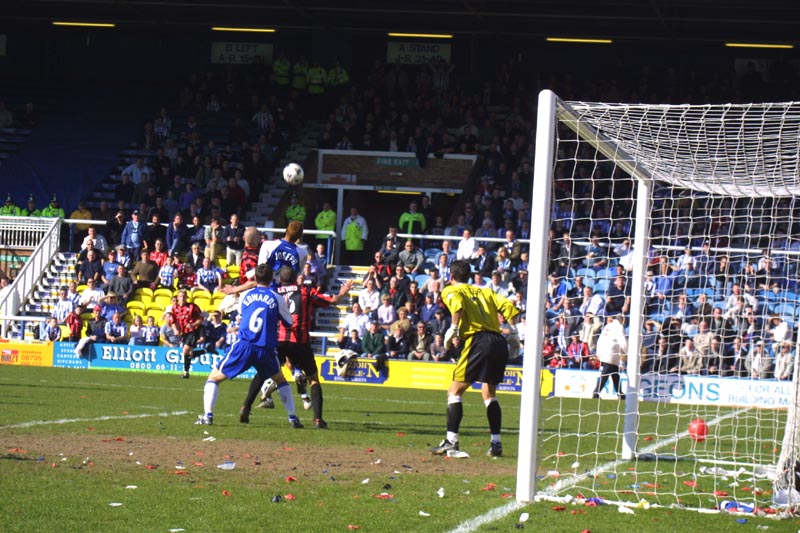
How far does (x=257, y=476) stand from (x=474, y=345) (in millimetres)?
2902

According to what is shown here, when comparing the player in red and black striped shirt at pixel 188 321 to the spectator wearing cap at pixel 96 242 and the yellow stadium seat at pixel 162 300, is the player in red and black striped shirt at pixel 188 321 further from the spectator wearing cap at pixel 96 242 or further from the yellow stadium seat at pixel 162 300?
the spectator wearing cap at pixel 96 242

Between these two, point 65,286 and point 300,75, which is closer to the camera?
point 65,286

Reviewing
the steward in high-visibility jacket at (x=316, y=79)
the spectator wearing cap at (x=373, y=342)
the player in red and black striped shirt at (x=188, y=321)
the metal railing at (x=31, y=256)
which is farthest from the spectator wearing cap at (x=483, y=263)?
the metal railing at (x=31, y=256)

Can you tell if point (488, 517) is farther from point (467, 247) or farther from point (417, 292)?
point (467, 247)

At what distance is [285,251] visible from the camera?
12656mm

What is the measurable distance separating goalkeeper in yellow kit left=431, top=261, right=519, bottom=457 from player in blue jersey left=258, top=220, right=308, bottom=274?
2451 millimetres

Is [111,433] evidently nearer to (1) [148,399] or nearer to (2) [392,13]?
(1) [148,399]

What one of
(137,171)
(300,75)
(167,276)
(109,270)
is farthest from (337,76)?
(109,270)

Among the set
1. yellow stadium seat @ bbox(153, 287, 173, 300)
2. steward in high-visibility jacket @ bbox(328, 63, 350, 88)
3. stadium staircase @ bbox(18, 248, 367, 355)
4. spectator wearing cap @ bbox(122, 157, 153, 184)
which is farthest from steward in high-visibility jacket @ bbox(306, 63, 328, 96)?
yellow stadium seat @ bbox(153, 287, 173, 300)

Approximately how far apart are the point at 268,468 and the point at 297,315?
12.8 feet

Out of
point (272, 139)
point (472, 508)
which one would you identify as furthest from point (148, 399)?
point (272, 139)

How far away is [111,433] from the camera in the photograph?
37.2ft

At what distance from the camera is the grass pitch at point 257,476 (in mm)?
7102

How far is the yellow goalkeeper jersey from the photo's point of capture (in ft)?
35.3
